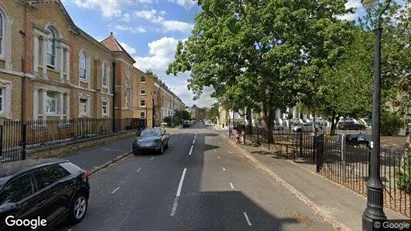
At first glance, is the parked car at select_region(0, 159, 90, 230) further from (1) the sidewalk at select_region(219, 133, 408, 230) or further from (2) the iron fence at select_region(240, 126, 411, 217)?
(2) the iron fence at select_region(240, 126, 411, 217)

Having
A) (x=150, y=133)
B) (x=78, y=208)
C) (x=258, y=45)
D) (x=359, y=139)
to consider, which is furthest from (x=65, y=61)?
(x=359, y=139)

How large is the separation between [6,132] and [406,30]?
17.9 meters

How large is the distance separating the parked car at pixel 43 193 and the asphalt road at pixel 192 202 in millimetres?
544

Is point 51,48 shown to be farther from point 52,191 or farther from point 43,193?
point 43,193

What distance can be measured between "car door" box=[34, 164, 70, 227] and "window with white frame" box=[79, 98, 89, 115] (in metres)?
22.5

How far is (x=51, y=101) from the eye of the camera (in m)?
22.8

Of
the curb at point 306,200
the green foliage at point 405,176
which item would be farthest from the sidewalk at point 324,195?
the green foliage at point 405,176

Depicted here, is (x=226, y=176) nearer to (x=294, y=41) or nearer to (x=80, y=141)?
(x=294, y=41)

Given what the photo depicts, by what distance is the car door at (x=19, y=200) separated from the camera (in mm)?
4887

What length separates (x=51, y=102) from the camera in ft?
74.7

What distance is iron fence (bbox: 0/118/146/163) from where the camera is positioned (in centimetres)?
1366

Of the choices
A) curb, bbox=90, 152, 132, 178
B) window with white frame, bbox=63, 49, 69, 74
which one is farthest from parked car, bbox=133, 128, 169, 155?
window with white frame, bbox=63, 49, 69, 74

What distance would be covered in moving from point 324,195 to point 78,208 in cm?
670

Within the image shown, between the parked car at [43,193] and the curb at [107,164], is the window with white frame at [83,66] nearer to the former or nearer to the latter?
the curb at [107,164]
